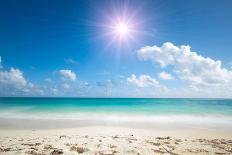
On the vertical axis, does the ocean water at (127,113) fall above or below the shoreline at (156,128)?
above

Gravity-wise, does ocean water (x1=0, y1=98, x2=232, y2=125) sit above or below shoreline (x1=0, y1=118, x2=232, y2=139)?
above

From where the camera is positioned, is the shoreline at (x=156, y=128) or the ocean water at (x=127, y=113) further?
the ocean water at (x=127, y=113)

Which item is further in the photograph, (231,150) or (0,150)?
(231,150)

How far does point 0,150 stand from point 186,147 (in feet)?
24.2

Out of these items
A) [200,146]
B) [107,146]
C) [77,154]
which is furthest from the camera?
[200,146]

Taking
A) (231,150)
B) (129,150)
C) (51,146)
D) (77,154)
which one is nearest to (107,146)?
(129,150)

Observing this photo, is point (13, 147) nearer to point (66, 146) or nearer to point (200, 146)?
point (66, 146)

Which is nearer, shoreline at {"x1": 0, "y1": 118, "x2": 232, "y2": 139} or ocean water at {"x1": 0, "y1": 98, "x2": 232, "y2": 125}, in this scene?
shoreline at {"x1": 0, "y1": 118, "x2": 232, "y2": 139}

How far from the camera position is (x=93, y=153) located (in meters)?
7.07

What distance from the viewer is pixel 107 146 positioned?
8102 mm

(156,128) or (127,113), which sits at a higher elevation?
(127,113)

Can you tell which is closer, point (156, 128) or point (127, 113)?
point (156, 128)

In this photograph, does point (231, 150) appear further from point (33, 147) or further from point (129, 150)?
point (33, 147)

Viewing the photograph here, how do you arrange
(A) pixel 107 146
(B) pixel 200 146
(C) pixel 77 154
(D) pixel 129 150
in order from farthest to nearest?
(B) pixel 200 146 < (A) pixel 107 146 < (D) pixel 129 150 < (C) pixel 77 154
